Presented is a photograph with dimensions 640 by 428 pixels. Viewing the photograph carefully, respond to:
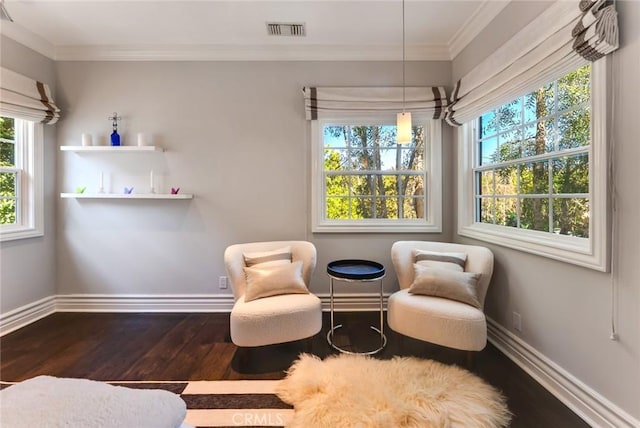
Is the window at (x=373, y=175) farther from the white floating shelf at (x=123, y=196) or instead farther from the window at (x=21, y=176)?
the window at (x=21, y=176)

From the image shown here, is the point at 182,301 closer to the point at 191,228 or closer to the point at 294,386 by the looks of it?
the point at 191,228

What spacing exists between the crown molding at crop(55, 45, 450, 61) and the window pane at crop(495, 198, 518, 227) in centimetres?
162

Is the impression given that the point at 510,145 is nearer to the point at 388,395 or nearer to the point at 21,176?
the point at 388,395

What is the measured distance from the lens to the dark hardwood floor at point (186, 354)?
180 centimetres

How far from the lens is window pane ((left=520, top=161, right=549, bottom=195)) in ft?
6.58

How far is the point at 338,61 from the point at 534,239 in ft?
7.81

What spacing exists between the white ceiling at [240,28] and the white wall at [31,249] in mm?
141

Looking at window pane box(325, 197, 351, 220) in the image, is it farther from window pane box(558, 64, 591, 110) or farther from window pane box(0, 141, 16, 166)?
window pane box(0, 141, 16, 166)

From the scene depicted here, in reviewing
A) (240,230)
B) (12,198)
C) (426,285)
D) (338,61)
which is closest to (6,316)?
(12,198)

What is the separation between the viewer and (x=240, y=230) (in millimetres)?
2998

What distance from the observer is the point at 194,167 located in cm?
297

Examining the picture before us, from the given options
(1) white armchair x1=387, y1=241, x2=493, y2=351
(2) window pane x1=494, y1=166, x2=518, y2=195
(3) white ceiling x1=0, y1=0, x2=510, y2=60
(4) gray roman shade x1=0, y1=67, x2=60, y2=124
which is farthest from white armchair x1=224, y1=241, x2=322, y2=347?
(4) gray roman shade x1=0, y1=67, x2=60, y2=124

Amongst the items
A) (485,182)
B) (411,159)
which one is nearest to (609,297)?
(485,182)

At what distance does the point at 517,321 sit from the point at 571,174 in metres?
1.09
